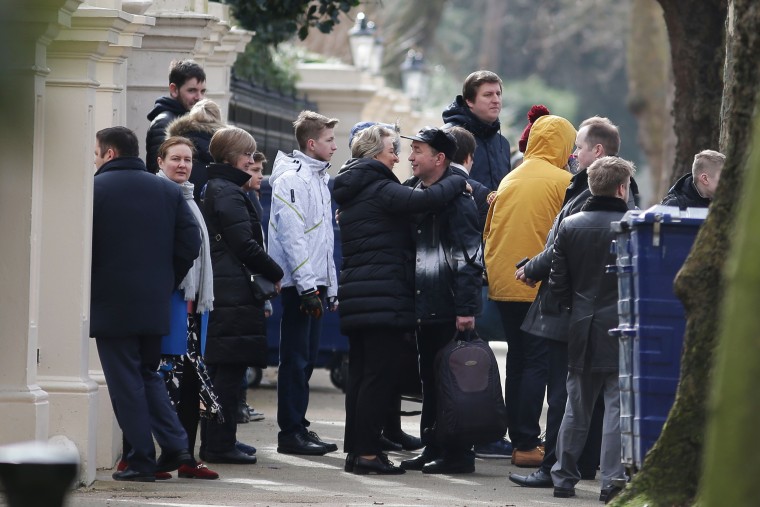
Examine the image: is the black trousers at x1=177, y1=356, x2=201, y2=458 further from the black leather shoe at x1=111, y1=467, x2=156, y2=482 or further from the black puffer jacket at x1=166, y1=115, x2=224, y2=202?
the black puffer jacket at x1=166, y1=115, x2=224, y2=202

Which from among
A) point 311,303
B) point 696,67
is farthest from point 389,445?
point 696,67

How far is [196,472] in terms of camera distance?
7.25m

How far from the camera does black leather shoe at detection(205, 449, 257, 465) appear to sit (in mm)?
7883

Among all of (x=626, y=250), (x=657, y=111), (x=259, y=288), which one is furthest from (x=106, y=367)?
(x=657, y=111)

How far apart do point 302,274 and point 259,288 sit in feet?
1.39

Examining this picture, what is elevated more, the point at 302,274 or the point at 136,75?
the point at 136,75

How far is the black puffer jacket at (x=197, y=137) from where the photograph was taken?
26.7 ft

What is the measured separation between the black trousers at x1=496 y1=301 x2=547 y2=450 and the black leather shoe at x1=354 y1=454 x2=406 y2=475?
31.7 inches

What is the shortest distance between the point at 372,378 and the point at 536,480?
3.28 feet

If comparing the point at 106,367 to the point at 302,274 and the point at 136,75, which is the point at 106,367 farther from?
the point at 136,75

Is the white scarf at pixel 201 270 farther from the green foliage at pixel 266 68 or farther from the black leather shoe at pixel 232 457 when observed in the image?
the green foliage at pixel 266 68

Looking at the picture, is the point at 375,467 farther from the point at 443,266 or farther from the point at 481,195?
the point at 481,195

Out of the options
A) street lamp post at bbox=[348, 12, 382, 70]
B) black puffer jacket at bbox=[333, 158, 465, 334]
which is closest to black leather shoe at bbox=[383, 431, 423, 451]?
black puffer jacket at bbox=[333, 158, 465, 334]

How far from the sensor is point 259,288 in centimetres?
766
